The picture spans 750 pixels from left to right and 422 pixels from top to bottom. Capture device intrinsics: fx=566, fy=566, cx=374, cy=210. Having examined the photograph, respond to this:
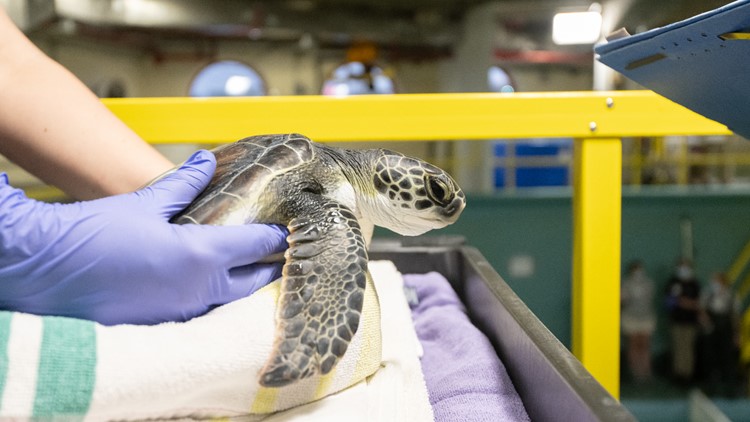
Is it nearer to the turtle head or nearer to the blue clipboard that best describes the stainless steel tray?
the turtle head

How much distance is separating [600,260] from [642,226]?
261cm

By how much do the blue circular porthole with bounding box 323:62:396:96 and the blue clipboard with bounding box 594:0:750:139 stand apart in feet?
25.2

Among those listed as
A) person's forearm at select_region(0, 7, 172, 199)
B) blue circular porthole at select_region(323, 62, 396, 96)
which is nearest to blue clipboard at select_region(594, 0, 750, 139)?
person's forearm at select_region(0, 7, 172, 199)

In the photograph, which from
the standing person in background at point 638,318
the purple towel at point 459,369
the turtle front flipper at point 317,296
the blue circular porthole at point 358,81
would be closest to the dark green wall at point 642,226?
the standing person in background at point 638,318

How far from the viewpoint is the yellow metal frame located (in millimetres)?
905

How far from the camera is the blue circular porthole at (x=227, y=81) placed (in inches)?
321

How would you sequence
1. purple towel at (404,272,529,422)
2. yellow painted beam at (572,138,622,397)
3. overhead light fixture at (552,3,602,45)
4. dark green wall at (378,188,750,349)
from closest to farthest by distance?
purple towel at (404,272,529,422) → yellow painted beam at (572,138,622,397) → dark green wall at (378,188,750,349) → overhead light fixture at (552,3,602,45)

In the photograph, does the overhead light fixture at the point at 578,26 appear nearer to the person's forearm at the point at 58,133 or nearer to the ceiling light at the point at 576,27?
the ceiling light at the point at 576,27

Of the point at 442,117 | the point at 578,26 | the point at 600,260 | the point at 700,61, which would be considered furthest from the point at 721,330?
the point at 578,26

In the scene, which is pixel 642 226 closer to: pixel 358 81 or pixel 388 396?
pixel 388 396

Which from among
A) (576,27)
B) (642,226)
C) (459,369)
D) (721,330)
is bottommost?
(721,330)

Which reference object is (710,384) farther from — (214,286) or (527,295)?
(214,286)

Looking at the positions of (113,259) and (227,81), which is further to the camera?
(227,81)

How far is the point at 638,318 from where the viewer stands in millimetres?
3305
